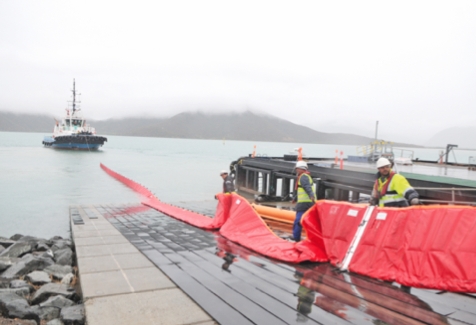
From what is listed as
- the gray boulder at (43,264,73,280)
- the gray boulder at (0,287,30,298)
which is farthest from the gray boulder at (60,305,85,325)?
the gray boulder at (43,264,73,280)

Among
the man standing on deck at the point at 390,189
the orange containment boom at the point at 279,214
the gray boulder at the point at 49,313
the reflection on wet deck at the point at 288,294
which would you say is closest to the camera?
the reflection on wet deck at the point at 288,294

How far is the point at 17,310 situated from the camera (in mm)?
4918

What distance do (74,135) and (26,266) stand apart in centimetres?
7369

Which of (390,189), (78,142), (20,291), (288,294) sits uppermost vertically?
(390,189)

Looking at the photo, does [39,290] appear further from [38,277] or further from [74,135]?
[74,135]

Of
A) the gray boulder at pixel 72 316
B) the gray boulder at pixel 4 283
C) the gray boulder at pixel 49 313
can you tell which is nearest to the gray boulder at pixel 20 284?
the gray boulder at pixel 4 283

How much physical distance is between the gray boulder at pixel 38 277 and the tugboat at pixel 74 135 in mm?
73779

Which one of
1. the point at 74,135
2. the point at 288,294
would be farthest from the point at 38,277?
the point at 74,135

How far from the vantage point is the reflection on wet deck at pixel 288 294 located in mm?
4035

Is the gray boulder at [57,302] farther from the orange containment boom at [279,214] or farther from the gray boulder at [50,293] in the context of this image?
the orange containment boom at [279,214]

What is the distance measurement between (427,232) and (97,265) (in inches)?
194

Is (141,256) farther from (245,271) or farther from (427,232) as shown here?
(427,232)

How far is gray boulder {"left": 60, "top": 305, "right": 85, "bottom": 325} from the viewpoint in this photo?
473 centimetres

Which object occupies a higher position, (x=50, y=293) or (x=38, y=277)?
(x=50, y=293)
